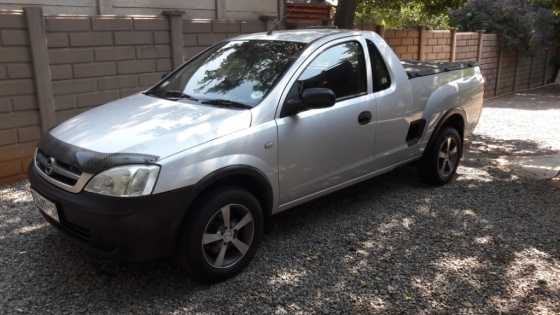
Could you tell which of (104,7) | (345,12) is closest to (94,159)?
(104,7)

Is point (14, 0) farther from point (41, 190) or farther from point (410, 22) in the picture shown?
point (410, 22)

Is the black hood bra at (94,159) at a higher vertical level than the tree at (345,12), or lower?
lower

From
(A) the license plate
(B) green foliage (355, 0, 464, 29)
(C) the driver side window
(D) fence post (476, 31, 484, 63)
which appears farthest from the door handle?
(D) fence post (476, 31, 484, 63)

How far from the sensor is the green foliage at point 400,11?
9827 millimetres

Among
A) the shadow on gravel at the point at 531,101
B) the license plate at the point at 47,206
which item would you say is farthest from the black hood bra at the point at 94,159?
the shadow on gravel at the point at 531,101

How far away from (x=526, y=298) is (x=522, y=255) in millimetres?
746

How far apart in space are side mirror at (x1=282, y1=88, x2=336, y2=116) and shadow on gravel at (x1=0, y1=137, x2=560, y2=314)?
119cm

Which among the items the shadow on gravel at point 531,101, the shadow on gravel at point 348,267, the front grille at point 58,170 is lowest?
the shadow on gravel at point 531,101

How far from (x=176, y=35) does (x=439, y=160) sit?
3.97 metres

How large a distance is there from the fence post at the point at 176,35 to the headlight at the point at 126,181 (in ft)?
14.4

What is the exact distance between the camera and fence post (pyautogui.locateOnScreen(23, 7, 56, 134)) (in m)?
5.80

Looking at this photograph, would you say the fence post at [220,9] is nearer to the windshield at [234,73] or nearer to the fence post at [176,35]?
Result: the fence post at [176,35]

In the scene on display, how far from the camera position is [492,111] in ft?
41.1

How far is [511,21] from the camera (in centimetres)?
1516
